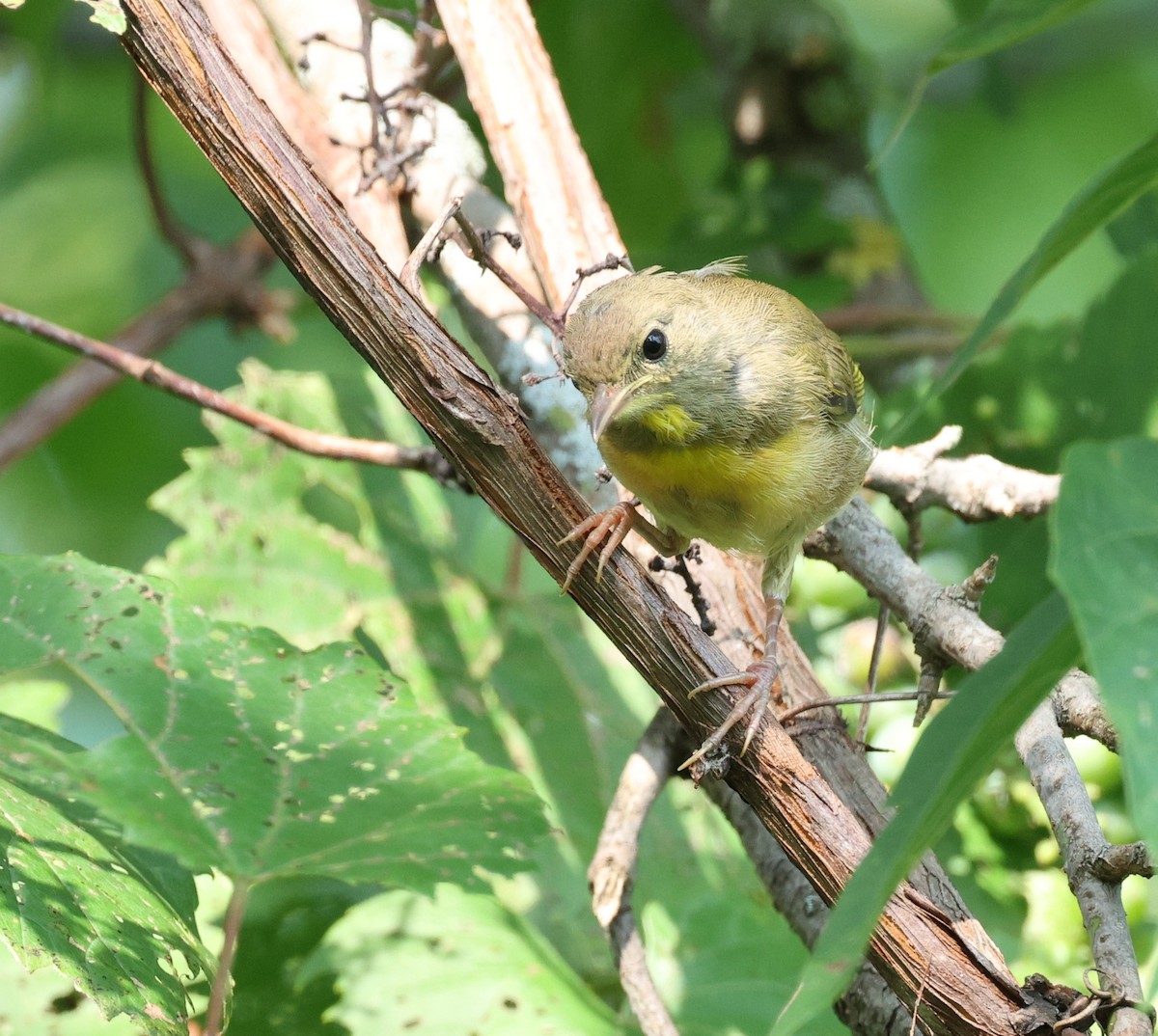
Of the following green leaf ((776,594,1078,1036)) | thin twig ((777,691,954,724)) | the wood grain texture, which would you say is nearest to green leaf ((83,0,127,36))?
the wood grain texture

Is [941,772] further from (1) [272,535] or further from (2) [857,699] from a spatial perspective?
(1) [272,535]

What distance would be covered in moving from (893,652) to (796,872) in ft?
3.34

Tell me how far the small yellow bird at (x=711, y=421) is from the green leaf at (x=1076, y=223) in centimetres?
104

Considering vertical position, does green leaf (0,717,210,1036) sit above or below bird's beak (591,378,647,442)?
below

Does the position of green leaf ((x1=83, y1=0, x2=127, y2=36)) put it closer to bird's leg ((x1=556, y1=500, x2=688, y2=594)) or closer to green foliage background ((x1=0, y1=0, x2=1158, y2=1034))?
bird's leg ((x1=556, y1=500, x2=688, y2=594))

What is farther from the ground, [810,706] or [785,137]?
[785,137]

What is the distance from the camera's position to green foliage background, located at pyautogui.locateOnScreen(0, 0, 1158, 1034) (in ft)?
8.15

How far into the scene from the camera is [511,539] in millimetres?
3734

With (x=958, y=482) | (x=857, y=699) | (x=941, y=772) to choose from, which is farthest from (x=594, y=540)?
(x=958, y=482)

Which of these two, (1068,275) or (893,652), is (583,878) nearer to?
(893,652)

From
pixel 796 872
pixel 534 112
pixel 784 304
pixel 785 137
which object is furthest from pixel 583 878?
pixel 785 137

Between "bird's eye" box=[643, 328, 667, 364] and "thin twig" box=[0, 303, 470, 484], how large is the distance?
469 mm

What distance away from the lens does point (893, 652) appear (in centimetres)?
316

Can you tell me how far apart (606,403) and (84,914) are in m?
1.13
